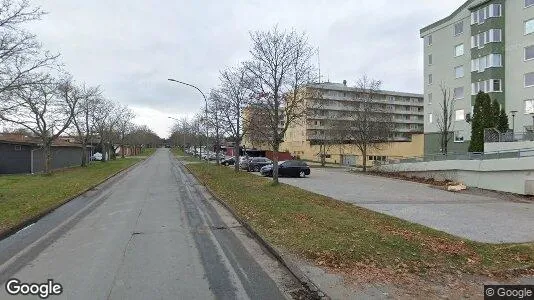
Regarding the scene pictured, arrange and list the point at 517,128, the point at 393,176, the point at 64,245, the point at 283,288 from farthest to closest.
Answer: the point at 517,128, the point at 393,176, the point at 64,245, the point at 283,288

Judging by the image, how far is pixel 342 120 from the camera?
5341 centimetres

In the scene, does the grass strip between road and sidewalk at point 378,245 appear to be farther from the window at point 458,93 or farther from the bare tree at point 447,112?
the window at point 458,93

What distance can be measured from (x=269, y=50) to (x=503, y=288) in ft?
60.1

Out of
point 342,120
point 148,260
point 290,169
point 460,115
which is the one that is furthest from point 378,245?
point 342,120

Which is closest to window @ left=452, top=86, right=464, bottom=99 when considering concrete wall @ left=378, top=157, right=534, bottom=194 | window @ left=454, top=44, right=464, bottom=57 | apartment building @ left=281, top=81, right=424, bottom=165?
window @ left=454, top=44, right=464, bottom=57

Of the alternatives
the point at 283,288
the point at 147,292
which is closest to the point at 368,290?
the point at 283,288

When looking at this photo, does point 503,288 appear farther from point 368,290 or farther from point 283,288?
point 283,288

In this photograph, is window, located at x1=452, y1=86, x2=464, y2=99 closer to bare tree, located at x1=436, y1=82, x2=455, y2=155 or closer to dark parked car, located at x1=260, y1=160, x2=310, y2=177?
bare tree, located at x1=436, y1=82, x2=455, y2=155

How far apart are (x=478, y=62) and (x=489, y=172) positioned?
23345 mm

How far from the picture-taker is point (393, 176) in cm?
3462

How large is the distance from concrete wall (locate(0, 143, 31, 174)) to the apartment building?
2441 centimetres

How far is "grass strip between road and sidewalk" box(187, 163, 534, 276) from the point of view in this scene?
7062mm

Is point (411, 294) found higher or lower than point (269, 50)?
lower

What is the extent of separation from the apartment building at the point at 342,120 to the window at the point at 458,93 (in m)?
7.00
